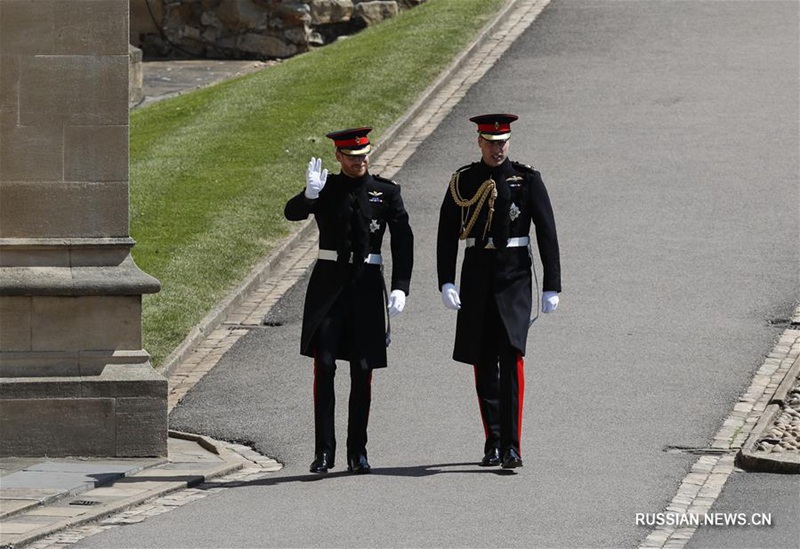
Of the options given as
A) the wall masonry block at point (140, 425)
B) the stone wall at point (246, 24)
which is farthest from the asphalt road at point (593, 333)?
the stone wall at point (246, 24)

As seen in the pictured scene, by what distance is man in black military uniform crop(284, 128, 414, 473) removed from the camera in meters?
10.2

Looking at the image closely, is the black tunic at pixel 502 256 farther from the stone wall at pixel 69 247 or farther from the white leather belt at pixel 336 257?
the stone wall at pixel 69 247

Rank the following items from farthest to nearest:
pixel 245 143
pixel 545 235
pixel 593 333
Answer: pixel 245 143 < pixel 593 333 < pixel 545 235

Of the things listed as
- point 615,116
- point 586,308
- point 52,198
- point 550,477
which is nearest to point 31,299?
point 52,198

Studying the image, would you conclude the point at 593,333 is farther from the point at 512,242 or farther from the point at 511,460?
the point at 511,460

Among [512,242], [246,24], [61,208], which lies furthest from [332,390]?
[246,24]

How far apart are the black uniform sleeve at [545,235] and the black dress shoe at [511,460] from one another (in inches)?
37.5

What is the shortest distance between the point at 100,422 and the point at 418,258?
16.8ft

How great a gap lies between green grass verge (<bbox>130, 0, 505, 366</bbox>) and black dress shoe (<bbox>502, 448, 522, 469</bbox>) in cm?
390

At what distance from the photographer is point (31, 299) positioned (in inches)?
433

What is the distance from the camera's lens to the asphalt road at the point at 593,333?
911 cm
